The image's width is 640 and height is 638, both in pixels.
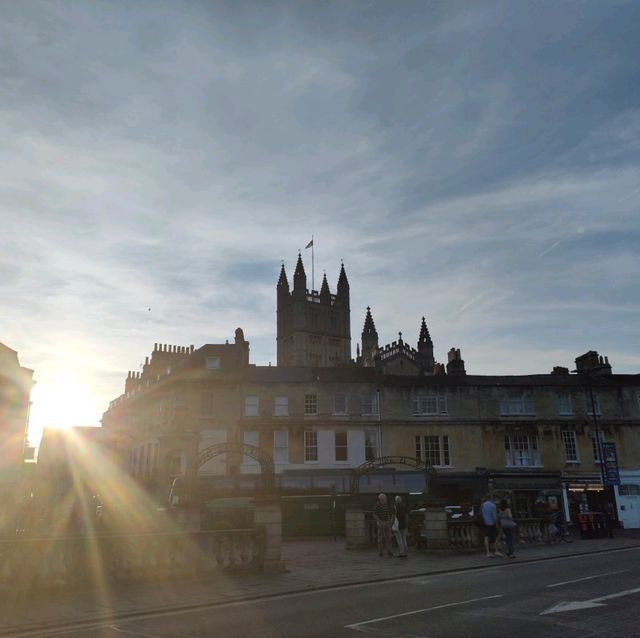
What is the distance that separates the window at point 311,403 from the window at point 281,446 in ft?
7.75

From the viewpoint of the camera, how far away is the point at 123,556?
505 inches

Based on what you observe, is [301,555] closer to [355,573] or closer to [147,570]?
[355,573]

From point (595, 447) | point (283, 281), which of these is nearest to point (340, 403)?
point (595, 447)

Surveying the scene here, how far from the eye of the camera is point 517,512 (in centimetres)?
4134

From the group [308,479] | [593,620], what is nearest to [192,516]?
[593,620]

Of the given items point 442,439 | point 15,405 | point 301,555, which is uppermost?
point 15,405

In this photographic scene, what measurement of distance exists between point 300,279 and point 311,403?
65.2 meters

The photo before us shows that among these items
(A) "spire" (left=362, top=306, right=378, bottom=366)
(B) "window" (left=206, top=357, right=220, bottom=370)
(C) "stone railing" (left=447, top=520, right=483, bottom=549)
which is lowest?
(C) "stone railing" (left=447, top=520, right=483, bottom=549)

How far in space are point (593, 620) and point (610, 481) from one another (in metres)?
25.3

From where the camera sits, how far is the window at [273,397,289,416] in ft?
150

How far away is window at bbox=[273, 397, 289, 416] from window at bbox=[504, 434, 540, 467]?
16.4 m

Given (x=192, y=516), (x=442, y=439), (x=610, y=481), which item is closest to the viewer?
(x=192, y=516)

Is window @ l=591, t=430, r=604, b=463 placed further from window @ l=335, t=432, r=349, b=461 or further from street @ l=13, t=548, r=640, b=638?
street @ l=13, t=548, r=640, b=638

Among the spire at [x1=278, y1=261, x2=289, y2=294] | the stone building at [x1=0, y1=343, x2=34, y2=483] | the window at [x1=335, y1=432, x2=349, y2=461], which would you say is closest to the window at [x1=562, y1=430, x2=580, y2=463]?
the window at [x1=335, y1=432, x2=349, y2=461]
